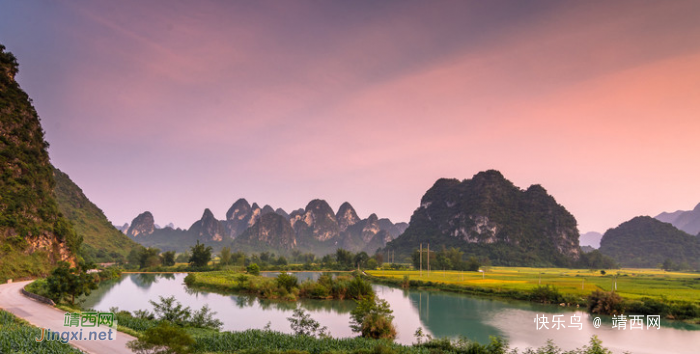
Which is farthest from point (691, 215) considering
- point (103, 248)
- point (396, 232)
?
point (103, 248)

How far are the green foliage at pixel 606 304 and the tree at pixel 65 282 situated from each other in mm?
28376

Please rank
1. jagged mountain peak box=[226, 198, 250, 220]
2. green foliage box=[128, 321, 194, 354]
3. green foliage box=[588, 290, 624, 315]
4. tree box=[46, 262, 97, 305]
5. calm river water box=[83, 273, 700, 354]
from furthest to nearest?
jagged mountain peak box=[226, 198, 250, 220]
green foliage box=[588, 290, 624, 315]
tree box=[46, 262, 97, 305]
calm river water box=[83, 273, 700, 354]
green foliage box=[128, 321, 194, 354]

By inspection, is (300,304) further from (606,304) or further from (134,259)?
(134,259)

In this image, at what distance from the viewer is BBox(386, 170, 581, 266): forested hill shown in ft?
263

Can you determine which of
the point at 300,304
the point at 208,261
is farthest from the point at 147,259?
the point at 300,304

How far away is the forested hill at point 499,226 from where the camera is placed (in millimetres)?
80125

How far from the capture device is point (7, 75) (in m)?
40.6

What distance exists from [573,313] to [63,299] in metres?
28.6

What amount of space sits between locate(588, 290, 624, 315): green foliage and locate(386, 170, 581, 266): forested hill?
53726mm

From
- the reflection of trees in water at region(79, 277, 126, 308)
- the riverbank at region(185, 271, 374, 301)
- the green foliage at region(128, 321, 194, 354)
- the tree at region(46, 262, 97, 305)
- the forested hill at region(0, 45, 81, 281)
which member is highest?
the forested hill at region(0, 45, 81, 281)

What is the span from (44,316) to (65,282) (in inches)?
182

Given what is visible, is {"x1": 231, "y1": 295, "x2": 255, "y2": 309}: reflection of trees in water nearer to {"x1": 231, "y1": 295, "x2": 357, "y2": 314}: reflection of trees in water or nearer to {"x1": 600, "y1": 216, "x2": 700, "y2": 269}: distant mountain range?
{"x1": 231, "y1": 295, "x2": 357, "y2": 314}: reflection of trees in water

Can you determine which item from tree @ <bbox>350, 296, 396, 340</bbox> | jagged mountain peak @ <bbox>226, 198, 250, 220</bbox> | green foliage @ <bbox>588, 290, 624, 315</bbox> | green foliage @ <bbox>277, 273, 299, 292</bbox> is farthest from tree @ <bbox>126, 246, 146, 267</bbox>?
jagged mountain peak @ <bbox>226, 198, 250, 220</bbox>

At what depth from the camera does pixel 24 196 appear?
33344 millimetres
